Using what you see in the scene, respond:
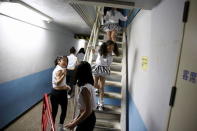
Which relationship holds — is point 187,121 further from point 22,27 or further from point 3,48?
point 22,27

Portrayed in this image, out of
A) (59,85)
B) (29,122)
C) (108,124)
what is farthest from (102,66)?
(29,122)

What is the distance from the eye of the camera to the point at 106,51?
3230 millimetres

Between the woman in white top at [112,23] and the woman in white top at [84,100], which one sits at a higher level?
the woman in white top at [112,23]

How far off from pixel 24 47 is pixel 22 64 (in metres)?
0.39

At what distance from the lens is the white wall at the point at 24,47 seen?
3224 millimetres

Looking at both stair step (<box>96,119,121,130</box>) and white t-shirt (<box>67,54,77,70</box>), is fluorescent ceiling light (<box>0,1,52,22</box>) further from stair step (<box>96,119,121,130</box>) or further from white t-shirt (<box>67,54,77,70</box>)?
stair step (<box>96,119,121,130</box>)

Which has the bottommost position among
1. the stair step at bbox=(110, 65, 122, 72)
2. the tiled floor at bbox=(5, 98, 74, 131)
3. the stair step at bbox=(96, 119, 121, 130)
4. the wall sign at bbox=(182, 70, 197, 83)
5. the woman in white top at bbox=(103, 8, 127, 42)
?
the tiled floor at bbox=(5, 98, 74, 131)

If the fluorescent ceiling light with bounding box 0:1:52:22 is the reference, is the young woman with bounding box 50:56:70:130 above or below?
below

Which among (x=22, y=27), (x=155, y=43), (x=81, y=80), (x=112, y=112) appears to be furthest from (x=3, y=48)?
(x=155, y=43)

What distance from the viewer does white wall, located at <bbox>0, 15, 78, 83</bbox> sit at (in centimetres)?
322

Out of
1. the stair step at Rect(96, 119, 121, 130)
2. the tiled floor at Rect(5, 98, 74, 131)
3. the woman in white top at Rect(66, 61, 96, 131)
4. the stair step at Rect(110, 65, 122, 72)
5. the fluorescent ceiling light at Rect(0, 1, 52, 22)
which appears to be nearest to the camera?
the woman in white top at Rect(66, 61, 96, 131)

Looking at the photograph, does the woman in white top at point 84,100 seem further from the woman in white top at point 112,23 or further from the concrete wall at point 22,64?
the woman in white top at point 112,23

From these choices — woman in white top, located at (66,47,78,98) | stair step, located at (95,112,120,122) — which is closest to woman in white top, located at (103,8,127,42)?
woman in white top, located at (66,47,78,98)

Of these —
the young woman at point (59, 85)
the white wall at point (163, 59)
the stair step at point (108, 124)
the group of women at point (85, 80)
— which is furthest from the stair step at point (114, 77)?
the white wall at point (163, 59)
